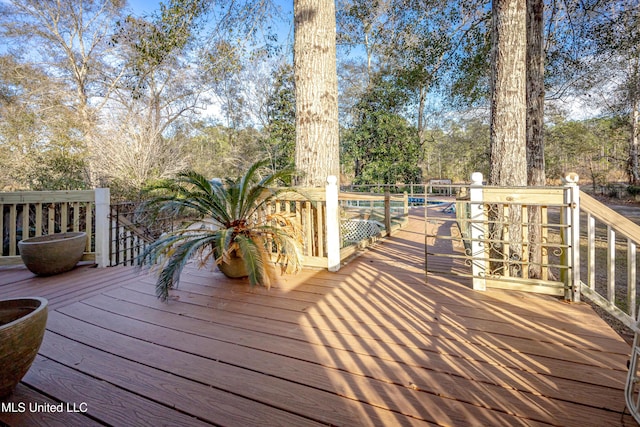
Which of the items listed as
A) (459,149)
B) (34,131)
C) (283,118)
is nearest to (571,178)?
(283,118)

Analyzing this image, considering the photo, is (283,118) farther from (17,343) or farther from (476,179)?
(17,343)

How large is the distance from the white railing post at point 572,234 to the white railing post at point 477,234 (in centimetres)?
56

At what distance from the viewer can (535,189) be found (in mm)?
2338

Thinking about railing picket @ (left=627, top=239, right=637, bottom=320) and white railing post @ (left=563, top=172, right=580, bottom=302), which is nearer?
railing picket @ (left=627, top=239, right=637, bottom=320)

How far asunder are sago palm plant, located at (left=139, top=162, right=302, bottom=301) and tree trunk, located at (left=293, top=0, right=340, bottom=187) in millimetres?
728

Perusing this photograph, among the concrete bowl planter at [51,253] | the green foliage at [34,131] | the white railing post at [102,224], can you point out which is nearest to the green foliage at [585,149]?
the white railing post at [102,224]

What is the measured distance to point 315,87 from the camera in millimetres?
Answer: 3785

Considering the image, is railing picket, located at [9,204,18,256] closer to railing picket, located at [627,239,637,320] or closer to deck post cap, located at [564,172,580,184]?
deck post cap, located at [564,172,580,184]

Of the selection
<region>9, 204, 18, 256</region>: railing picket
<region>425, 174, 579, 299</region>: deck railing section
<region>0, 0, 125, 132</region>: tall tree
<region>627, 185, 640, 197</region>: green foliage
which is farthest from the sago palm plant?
<region>627, 185, 640, 197</region>: green foliage

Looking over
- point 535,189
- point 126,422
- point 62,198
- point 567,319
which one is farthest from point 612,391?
point 62,198

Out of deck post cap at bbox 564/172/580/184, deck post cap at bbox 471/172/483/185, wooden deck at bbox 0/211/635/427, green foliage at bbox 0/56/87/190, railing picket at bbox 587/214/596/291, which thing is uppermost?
green foliage at bbox 0/56/87/190

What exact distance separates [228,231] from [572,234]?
9.10 feet

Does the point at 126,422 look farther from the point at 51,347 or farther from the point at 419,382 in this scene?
the point at 419,382

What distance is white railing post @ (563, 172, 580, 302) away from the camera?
7.23 feet
